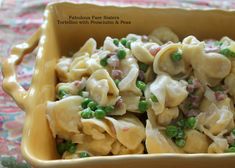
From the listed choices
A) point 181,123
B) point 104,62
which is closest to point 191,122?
point 181,123

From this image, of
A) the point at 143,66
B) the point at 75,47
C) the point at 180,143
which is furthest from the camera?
the point at 75,47

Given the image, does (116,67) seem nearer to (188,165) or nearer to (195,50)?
(195,50)

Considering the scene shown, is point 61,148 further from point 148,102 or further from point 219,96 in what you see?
point 219,96

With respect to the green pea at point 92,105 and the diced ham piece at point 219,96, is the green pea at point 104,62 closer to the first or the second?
the green pea at point 92,105

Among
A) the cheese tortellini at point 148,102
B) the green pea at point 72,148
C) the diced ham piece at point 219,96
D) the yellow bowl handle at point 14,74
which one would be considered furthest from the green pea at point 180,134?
the yellow bowl handle at point 14,74

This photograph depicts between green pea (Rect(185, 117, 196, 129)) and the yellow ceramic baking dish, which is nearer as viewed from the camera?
the yellow ceramic baking dish

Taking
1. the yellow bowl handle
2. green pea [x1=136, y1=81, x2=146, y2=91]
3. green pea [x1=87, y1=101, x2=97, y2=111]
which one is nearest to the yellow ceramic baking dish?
the yellow bowl handle

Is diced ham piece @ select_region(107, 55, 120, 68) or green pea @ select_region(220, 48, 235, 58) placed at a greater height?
green pea @ select_region(220, 48, 235, 58)

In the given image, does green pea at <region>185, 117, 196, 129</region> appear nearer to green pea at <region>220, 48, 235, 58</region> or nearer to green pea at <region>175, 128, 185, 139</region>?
green pea at <region>175, 128, 185, 139</region>
